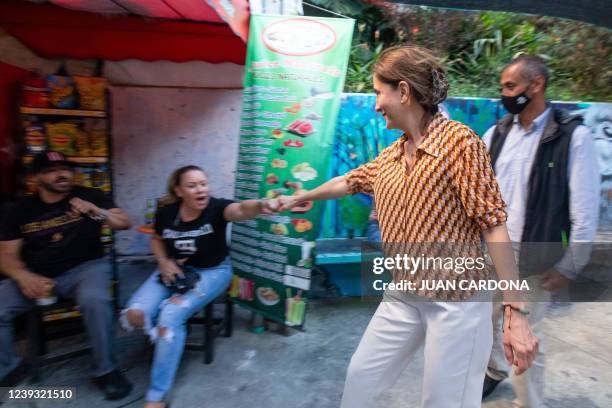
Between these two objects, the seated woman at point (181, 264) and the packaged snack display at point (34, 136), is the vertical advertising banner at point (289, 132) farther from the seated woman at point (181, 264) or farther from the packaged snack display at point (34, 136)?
the packaged snack display at point (34, 136)

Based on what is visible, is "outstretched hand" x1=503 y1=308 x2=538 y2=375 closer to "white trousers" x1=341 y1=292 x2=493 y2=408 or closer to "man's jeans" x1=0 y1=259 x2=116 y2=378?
"white trousers" x1=341 y1=292 x2=493 y2=408

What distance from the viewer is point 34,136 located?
3236mm

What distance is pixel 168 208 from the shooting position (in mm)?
3055

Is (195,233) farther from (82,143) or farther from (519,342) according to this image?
(519,342)

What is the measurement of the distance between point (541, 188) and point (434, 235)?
101 cm

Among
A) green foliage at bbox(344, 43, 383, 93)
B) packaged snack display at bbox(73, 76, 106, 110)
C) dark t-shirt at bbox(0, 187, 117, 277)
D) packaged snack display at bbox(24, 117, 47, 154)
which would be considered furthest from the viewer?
green foliage at bbox(344, 43, 383, 93)

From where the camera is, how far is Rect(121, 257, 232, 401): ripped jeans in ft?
8.49

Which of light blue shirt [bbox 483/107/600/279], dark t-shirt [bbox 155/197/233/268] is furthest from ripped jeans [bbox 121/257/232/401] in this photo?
light blue shirt [bbox 483/107/600/279]

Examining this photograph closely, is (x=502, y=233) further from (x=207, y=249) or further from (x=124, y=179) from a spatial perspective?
(x=124, y=179)

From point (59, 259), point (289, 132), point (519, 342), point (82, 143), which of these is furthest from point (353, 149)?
point (519, 342)

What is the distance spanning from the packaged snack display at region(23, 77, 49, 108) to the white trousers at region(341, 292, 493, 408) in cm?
292

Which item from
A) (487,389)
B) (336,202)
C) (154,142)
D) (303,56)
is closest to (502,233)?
(487,389)

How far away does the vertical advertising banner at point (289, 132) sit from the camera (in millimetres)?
2990

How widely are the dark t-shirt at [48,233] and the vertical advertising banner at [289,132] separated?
1126 mm
